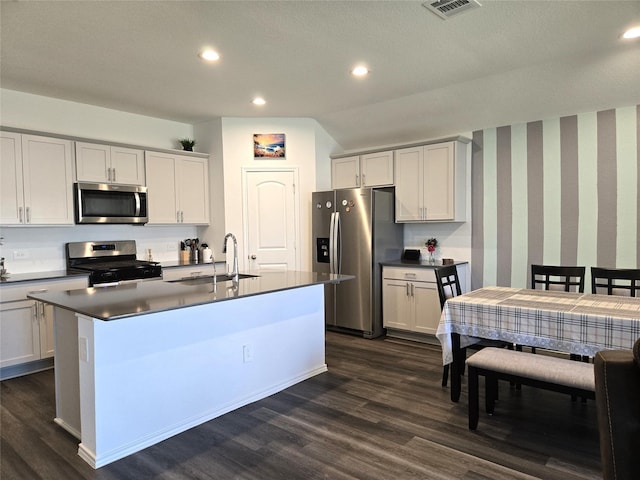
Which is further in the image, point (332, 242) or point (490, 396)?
point (332, 242)

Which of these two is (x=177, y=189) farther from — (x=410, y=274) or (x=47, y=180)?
(x=410, y=274)

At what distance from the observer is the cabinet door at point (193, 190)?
4949 millimetres

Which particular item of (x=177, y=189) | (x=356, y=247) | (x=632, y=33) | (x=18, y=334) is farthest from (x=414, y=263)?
(x=18, y=334)

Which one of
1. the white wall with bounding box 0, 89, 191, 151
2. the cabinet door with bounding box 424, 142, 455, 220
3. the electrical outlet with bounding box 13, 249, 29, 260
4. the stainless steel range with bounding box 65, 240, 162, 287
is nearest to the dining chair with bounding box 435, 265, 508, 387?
the cabinet door with bounding box 424, 142, 455, 220

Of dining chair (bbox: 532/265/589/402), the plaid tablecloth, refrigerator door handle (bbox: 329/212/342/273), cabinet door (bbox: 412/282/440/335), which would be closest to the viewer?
the plaid tablecloth

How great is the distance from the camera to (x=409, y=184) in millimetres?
4777

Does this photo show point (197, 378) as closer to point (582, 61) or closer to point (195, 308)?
point (195, 308)

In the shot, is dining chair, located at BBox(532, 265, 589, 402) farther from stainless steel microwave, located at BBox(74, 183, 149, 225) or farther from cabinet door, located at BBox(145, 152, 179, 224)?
stainless steel microwave, located at BBox(74, 183, 149, 225)

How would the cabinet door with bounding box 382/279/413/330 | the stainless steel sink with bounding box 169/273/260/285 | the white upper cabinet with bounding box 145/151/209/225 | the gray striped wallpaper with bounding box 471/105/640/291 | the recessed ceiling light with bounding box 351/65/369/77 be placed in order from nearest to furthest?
the stainless steel sink with bounding box 169/273/260/285 → the recessed ceiling light with bounding box 351/65/369/77 → the gray striped wallpaper with bounding box 471/105/640/291 → the cabinet door with bounding box 382/279/413/330 → the white upper cabinet with bounding box 145/151/209/225

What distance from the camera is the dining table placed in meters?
2.25

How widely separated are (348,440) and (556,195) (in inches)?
129

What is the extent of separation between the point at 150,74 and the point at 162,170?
4.52 ft

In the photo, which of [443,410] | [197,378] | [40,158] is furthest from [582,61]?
[40,158]

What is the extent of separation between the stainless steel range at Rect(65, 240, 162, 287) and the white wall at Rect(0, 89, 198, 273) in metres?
0.10
